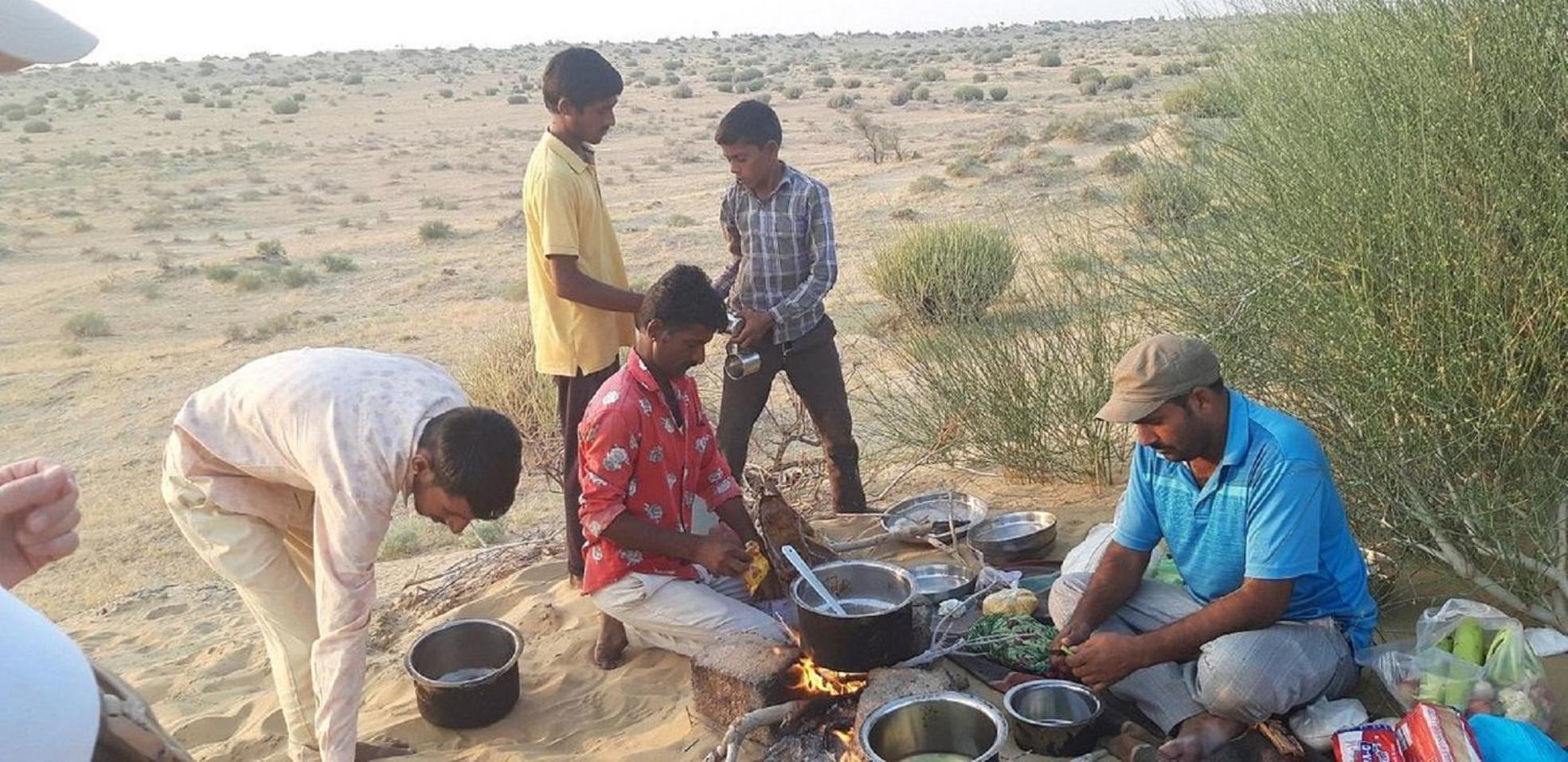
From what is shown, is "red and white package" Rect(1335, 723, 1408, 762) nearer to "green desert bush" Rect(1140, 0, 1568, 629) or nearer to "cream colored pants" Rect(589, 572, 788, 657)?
"green desert bush" Rect(1140, 0, 1568, 629)

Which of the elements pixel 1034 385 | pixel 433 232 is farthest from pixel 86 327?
pixel 1034 385

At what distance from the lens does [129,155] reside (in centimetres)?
2528

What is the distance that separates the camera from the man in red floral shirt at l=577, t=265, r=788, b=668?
152 inches

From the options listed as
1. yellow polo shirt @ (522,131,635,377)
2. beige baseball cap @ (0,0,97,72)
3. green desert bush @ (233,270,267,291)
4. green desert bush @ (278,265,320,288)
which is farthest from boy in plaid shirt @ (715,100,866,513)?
green desert bush @ (233,270,267,291)

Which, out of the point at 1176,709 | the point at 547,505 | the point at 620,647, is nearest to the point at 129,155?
the point at 547,505

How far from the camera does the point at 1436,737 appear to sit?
9.67ft

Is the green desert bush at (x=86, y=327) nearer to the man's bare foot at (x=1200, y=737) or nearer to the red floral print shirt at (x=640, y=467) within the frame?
the red floral print shirt at (x=640, y=467)

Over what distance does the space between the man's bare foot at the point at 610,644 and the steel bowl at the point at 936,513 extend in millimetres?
1323

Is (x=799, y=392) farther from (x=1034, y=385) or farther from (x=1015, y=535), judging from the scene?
(x=1034, y=385)

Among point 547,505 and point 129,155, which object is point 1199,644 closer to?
point 547,505

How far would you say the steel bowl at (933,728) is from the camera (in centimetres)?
332

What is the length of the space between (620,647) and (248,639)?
6.07 feet

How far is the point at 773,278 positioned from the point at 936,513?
4.18 ft

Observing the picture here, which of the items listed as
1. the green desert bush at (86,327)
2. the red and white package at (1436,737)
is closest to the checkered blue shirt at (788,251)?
the red and white package at (1436,737)
